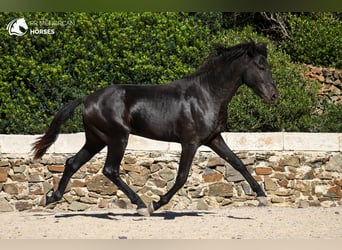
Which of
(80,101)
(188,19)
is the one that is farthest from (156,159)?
(188,19)

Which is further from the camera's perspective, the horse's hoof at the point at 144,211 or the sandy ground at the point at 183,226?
the horse's hoof at the point at 144,211

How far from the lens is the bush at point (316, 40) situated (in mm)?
13109

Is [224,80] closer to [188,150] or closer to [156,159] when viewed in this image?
[188,150]

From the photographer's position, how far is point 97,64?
11820 millimetres

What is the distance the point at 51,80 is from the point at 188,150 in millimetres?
4527

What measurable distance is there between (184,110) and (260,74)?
0.89 metres

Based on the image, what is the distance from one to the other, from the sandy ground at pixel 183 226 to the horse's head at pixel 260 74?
1316 millimetres

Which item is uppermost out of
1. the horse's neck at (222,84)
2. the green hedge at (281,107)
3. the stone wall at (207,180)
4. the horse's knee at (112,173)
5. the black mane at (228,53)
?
the black mane at (228,53)

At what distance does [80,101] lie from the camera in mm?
8219

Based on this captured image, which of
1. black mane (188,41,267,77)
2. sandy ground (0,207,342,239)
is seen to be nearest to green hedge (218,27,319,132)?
sandy ground (0,207,342,239)

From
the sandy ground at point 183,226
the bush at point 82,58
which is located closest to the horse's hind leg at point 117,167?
the sandy ground at point 183,226

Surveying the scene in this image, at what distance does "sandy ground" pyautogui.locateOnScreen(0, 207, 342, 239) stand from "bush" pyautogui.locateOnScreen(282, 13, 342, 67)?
207 inches

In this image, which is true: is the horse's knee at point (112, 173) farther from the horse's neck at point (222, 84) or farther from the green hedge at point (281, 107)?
the green hedge at point (281, 107)

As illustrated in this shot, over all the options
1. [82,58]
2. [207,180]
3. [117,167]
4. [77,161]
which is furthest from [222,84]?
[82,58]
